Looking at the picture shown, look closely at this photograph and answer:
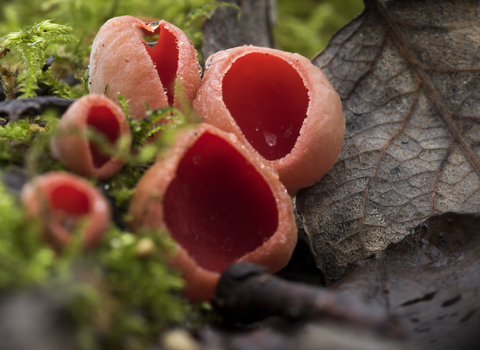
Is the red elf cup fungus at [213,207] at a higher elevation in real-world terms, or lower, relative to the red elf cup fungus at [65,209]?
lower

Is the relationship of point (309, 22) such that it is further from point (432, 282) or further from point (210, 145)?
point (432, 282)

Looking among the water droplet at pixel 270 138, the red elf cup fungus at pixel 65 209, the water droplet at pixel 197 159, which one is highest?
the red elf cup fungus at pixel 65 209

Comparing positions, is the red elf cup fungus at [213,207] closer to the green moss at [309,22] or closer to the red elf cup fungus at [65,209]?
the red elf cup fungus at [65,209]

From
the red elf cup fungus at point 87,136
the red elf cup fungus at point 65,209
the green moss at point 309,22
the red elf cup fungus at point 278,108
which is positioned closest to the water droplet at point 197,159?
the red elf cup fungus at point 278,108

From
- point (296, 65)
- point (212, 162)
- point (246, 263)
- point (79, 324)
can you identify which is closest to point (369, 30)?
point (296, 65)

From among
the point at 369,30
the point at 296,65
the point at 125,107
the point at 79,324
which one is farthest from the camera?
the point at 369,30

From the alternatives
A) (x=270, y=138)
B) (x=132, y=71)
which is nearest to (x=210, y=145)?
(x=132, y=71)

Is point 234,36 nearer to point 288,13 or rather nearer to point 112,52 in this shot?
point 112,52

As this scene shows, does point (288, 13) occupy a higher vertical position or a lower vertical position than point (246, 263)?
lower
